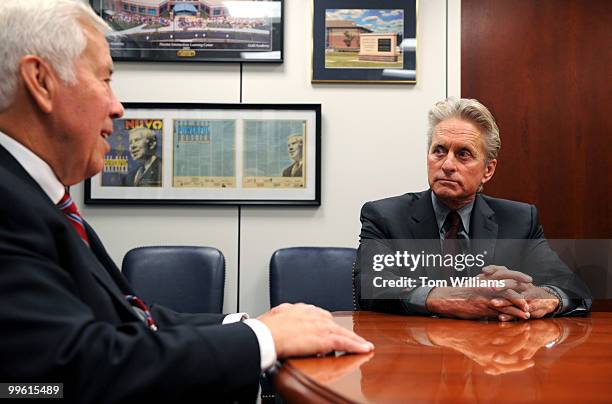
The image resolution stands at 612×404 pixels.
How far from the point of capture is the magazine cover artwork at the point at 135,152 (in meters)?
3.88

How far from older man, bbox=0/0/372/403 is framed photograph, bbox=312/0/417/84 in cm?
249

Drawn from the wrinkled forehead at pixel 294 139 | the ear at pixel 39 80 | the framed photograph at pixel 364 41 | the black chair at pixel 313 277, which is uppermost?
the framed photograph at pixel 364 41

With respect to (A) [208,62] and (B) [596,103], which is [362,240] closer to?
(A) [208,62]

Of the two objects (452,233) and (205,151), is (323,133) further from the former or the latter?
(452,233)

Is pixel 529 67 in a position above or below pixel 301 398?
above

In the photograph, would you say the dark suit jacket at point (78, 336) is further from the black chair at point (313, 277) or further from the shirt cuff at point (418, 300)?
the black chair at point (313, 277)

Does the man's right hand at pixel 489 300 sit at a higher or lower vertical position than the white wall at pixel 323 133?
lower

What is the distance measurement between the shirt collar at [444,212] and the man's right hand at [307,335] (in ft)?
4.56

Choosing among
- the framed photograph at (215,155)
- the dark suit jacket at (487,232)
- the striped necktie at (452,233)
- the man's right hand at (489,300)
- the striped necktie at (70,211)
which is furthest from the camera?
the framed photograph at (215,155)

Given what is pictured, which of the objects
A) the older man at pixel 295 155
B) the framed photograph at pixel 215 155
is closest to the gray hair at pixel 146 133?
the framed photograph at pixel 215 155

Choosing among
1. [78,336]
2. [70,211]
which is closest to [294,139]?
[70,211]

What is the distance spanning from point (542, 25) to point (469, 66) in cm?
56

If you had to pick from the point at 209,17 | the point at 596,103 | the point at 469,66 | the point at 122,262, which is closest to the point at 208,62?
the point at 209,17

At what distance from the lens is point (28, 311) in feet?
3.48
